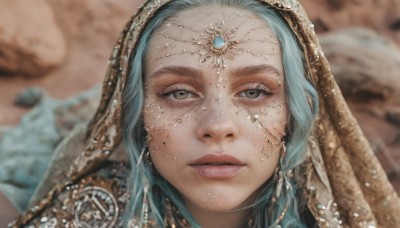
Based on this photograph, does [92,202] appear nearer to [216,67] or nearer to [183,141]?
[183,141]

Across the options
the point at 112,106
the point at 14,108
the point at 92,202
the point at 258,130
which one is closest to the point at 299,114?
the point at 258,130

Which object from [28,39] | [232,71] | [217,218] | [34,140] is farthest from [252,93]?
[28,39]

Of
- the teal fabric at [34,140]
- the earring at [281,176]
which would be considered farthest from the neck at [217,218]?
the teal fabric at [34,140]

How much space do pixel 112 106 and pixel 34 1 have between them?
5.91 ft

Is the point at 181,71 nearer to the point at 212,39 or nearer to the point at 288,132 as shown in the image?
the point at 212,39

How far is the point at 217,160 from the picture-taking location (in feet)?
5.38

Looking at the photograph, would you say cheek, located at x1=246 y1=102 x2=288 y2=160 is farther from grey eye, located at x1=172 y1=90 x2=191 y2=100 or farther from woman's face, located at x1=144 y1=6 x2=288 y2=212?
grey eye, located at x1=172 y1=90 x2=191 y2=100

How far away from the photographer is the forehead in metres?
1.69

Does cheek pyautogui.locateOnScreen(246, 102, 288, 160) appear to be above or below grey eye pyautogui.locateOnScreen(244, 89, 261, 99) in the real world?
below

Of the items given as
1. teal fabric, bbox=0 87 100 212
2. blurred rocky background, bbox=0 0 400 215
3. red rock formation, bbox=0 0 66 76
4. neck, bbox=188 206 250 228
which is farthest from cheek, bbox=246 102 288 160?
red rock formation, bbox=0 0 66 76

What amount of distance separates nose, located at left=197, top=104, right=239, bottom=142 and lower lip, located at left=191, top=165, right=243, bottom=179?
0.08 m

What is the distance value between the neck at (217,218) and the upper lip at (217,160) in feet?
1.08

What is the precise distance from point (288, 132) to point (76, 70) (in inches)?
79.7

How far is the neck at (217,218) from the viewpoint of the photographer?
1943 mm
